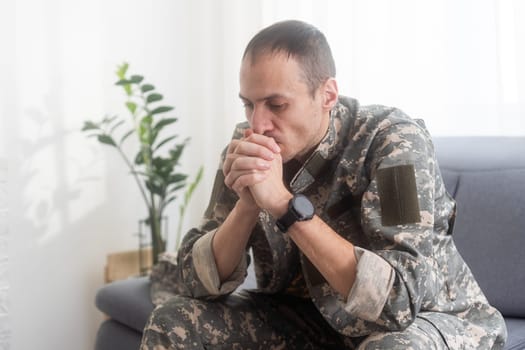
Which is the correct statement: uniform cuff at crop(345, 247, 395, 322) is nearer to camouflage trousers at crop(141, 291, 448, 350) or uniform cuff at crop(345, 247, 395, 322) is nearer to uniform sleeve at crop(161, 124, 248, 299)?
camouflage trousers at crop(141, 291, 448, 350)

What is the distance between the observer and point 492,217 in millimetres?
1580

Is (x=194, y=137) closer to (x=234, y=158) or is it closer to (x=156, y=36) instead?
(x=156, y=36)

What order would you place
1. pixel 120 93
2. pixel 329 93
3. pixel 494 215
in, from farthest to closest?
pixel 120 93 → pixel 494 215 → pixel 329 93

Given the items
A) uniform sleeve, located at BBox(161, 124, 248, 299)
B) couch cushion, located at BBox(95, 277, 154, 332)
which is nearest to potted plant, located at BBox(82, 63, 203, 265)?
couch cushion, located at BBox(95, 277, 154, 332)

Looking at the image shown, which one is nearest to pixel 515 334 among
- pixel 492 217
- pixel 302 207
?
pixel 492 217

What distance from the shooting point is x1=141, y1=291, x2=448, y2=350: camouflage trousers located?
1189 millimetres

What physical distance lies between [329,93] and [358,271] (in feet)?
1.21

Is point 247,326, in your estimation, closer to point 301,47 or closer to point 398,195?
point 398,195

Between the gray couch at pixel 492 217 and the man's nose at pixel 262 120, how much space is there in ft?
2.18

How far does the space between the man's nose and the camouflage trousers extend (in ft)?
1.15

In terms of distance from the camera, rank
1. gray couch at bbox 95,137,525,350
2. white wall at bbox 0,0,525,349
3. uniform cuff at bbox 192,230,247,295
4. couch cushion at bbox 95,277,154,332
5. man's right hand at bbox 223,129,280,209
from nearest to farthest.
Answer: man's right hand at bbox 223,129,280,209
uniform cuff at bbox 192,230,247,295
gray couch at bbox 95,137,525,350
couch cushion at bbox 95,277,154,332
white wall at bbox 0,0,525,349

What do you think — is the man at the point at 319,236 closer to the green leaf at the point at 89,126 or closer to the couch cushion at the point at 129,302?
the couch cushion at the point at 129,302

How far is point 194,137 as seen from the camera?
114 inches

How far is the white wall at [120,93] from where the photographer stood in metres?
1.93
